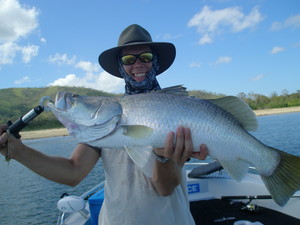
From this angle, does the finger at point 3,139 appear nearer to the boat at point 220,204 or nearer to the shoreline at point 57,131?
the boat at point 220,204

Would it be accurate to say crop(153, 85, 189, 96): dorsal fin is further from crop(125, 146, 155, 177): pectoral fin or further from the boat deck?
the boat deck

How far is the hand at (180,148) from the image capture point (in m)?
2.49

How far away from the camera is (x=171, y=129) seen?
2525 mm

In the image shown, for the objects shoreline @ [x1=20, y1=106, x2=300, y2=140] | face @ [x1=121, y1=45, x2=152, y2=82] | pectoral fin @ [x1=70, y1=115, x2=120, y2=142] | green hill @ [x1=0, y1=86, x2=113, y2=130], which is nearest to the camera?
pectoral fin @ [x1=70, y1=115, x2=120, y2=142]

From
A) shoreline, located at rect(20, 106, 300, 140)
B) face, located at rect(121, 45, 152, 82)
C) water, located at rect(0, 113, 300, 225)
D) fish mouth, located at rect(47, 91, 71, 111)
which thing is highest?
face, located at rect(121, 45, 152, 82)

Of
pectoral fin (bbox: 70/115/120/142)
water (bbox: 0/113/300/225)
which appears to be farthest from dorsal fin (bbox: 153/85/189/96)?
water (bbox: 0/113/300/225)

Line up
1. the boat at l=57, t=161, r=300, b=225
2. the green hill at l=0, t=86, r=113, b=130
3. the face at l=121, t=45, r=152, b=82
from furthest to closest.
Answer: the green hill at l=0, t=86, r=113, b=130 < the boat at l=57, t=161, r=300, b=225 < the face at l=121, t=45, r=152, b=82

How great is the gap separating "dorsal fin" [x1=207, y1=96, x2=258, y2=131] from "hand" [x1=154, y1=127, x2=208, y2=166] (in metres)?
0.54

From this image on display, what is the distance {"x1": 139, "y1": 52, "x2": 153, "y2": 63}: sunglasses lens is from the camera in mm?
3406

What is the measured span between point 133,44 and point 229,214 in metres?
4.73

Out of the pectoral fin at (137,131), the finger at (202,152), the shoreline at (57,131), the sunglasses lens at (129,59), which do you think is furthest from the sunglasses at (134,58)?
the shoreline at (57,131)

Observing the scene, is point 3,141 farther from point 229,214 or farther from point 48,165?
point 229,214

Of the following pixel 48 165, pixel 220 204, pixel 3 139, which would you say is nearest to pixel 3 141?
pixel 3 139

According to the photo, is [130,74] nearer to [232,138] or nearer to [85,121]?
[85,121]
